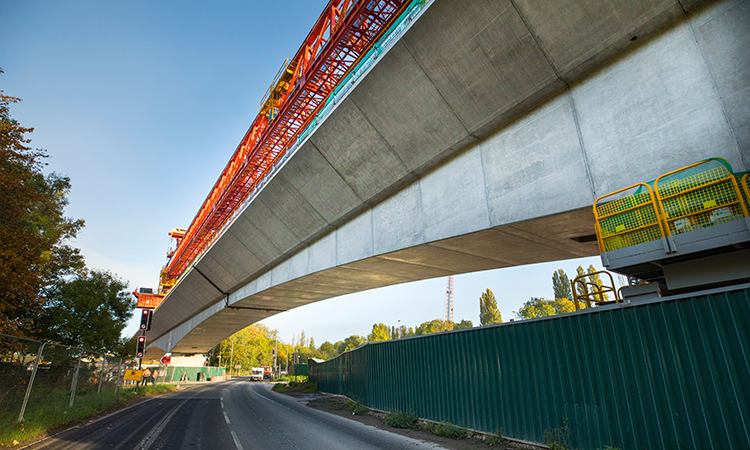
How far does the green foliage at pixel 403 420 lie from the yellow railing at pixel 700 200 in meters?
8.58

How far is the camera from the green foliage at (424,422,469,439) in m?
8.62

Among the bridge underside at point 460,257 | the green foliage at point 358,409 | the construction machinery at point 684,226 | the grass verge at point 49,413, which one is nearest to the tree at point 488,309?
the bridge underside at point 460,257

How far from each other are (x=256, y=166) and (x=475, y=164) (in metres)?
16.9

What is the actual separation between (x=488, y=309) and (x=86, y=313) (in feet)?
292

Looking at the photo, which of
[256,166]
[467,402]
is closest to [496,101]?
[467,402]

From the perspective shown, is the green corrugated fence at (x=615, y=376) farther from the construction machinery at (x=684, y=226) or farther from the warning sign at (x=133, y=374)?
the warning sign at (x=133, y=374)

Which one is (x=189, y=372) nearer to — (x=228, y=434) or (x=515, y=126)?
(x=228, y=434)

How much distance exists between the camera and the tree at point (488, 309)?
305ft

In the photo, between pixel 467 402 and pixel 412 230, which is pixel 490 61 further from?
pixel 467 402

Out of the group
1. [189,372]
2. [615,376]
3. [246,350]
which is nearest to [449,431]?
[615,376]

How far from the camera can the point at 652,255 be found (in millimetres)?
5031

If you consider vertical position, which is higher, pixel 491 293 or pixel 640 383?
pixel 491 293

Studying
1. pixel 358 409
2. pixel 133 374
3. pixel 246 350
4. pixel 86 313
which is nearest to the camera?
pixel 358 409

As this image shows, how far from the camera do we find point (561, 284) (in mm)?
91938
